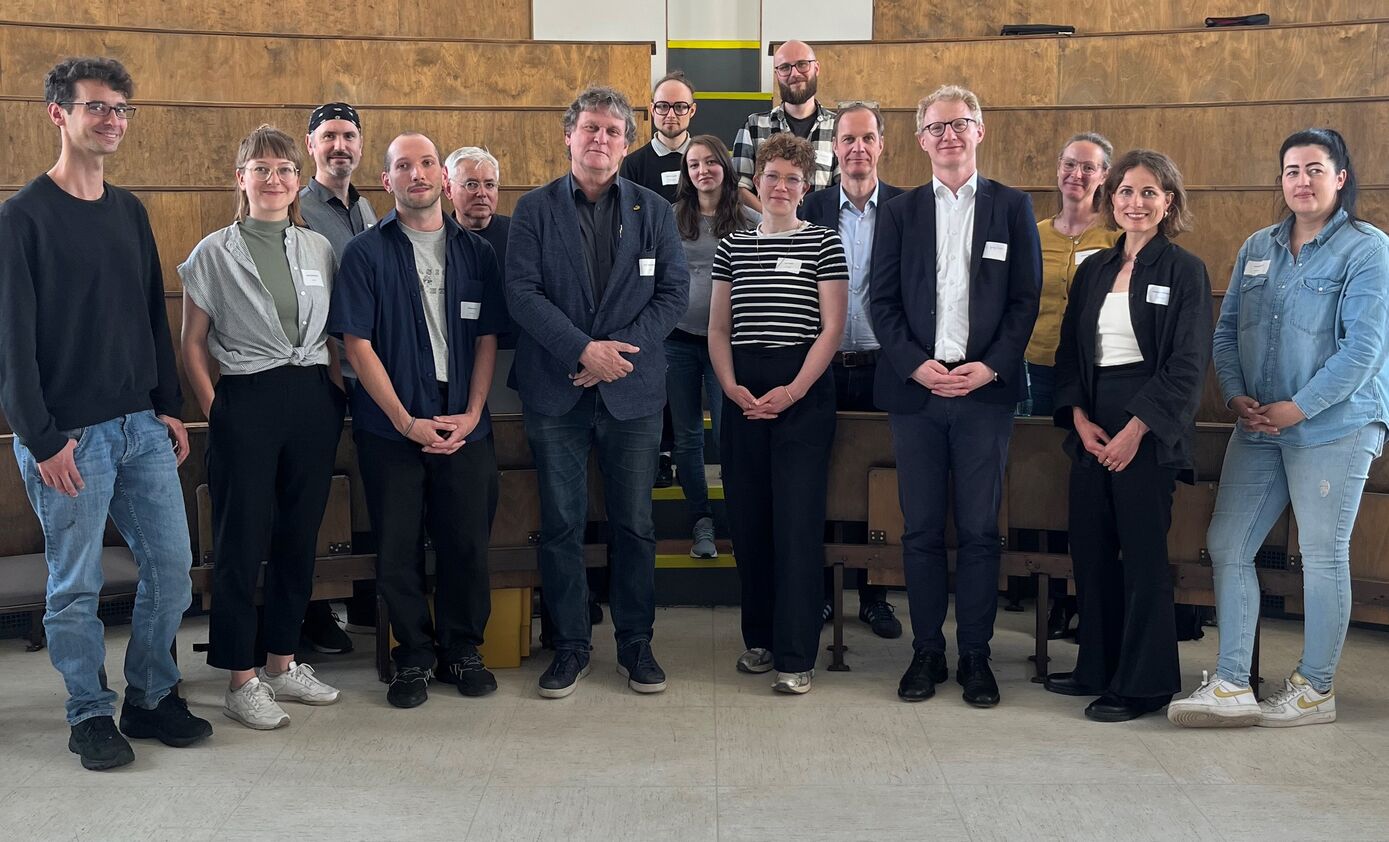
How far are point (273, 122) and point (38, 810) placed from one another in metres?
2.87

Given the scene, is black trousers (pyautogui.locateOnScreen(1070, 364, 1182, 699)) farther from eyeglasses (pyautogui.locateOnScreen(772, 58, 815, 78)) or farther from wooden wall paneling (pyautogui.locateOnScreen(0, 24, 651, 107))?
wooden wall paneling (pyautogui.locateOnScreen(0, 24, 651, 107))

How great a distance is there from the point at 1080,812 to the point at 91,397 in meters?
2.00

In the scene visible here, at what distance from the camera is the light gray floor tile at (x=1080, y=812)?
6.72 ft

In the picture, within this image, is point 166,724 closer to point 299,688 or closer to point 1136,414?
point 299,688

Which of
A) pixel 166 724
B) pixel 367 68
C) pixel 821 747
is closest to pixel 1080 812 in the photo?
pixel 821 747

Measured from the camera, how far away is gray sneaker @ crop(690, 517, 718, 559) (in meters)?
3.50

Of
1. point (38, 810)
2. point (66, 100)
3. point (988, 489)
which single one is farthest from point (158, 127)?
point (988, 489)

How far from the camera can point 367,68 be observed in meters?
4.83

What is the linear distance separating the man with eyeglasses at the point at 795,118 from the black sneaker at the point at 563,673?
152 centimetres

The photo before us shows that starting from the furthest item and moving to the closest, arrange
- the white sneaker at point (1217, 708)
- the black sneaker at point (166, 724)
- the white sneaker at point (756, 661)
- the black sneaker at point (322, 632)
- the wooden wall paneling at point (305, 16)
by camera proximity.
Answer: the wooden wall paneling at point (305, 16) → the black sneaker at point (322, 632) → the white sneaker at point (756, 661) → the white sneaker at point (1217, 708) → the black sneaker at point (166, 724)

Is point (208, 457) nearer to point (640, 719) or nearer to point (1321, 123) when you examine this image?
point (640, 719)

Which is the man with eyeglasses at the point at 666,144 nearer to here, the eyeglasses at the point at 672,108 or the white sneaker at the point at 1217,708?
the eyeglasses at the point at 672,108

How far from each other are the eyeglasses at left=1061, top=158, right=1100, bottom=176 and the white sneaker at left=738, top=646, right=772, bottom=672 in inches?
60.4

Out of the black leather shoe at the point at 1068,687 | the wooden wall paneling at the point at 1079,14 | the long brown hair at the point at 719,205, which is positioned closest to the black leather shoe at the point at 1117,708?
the black leather shoe at the point at 1068,687
